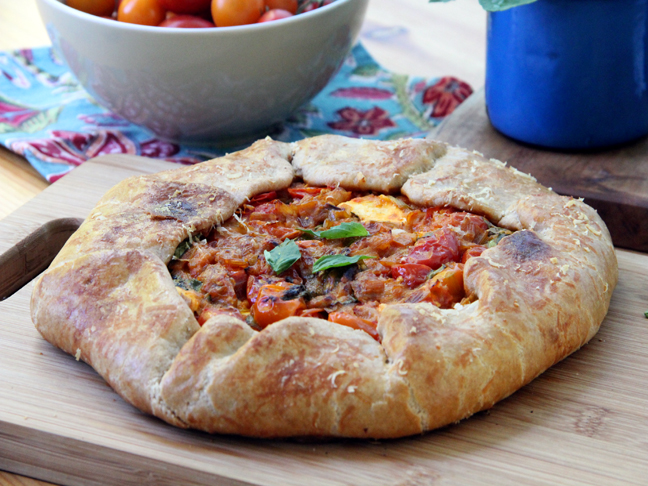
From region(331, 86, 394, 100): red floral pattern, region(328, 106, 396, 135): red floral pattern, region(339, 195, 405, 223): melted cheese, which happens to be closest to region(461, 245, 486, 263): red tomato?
region(339, 195, 405, 223): melted cheese

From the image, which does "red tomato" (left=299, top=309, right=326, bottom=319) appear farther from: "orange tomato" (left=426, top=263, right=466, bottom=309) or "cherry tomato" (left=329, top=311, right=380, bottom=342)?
"orange tomato" (left=426, top=263, right=466, bottom=309)

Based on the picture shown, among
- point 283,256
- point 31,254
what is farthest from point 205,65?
point 283,256

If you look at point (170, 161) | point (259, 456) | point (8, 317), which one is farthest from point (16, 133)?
point (259, 456)

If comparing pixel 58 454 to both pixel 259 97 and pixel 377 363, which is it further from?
→ pixel 259 97

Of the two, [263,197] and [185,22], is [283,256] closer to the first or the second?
[263,197]

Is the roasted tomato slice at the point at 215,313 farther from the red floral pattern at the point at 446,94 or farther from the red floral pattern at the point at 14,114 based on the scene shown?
the red floral pattern at the point at 446,94
